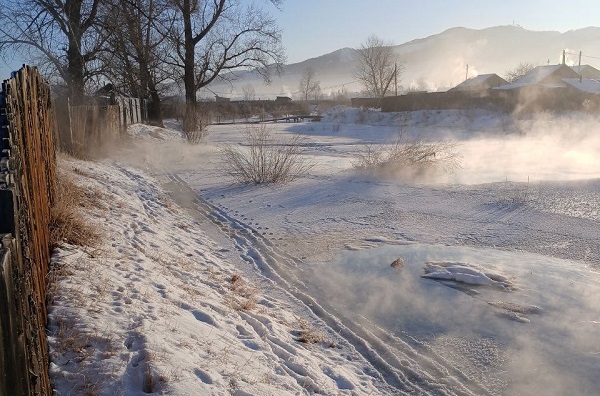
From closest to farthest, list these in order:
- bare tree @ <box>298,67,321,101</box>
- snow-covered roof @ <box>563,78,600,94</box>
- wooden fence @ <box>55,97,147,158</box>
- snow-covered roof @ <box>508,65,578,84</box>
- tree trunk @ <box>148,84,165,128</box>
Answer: wooden fence @ <box>55,97,147,158</box>
tree trunk @ <box>148,84,165,128</box>
snow-covered roof @ <box>563,78,600,94</box>
snow-covered roof @ <box>508,65,578,84</box>
bare tree @ <box>298,67,321,101</box>

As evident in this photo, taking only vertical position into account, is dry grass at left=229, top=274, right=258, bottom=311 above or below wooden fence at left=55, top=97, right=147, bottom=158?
below

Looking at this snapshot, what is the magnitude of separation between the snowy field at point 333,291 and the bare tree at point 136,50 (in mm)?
12673

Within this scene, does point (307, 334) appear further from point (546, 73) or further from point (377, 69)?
point (377, 69)

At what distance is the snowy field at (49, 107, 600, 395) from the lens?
13.8 ft

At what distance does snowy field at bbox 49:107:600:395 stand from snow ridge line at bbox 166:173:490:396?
0.02m

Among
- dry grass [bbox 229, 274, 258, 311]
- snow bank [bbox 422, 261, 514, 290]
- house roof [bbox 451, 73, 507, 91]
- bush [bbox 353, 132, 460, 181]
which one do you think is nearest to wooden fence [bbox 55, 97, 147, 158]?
bush [bbox 353, 132, 460, 181]

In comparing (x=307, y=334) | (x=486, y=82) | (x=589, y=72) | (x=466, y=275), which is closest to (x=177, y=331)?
(x=307, y=334)

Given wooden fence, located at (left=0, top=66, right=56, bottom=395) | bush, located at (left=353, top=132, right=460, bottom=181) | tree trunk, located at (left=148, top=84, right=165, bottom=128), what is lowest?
bush, located at (left=353, top=132, right=460, bottom=181)

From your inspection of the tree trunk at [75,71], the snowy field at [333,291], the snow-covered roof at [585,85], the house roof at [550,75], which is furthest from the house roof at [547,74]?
the snowy field at [333,291]

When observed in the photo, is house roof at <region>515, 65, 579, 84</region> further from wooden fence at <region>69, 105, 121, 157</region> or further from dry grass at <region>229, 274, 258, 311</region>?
dry grass at <region>229, 274, 258, 311</region>

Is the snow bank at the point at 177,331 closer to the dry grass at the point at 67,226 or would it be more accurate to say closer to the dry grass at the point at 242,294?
the dry grass at the point at 242,294

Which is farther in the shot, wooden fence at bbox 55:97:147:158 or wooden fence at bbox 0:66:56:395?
wooden fence at bbox 55:97:147:158

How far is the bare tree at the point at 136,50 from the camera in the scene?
24.4m

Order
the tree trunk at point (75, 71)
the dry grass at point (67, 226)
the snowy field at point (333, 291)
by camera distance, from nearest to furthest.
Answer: the snowy field at point (333, 291)
the dry grass at point (67, 226)
the tree trunk at point (75, 71)
